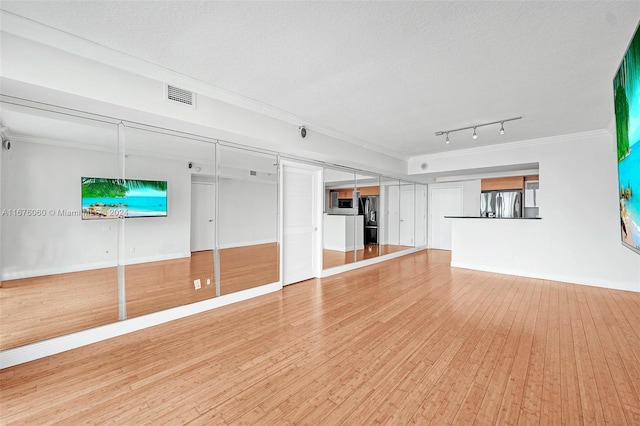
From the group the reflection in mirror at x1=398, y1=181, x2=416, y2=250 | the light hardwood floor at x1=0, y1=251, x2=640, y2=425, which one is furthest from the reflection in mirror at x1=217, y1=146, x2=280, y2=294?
the reflection in mirror at x1=398, y1=181, x2=416, y2=250

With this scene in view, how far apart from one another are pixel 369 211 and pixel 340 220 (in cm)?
153

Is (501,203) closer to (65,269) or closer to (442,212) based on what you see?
(442,212)

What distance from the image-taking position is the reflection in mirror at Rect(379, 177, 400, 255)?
302 inches

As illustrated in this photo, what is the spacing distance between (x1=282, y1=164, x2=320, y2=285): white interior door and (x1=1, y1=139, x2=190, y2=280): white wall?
2.22 metres

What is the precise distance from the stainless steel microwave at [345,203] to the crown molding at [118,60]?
8.23 ft

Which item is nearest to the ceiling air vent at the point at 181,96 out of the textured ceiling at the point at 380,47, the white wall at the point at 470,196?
the textured ceiling at the point at 380,47

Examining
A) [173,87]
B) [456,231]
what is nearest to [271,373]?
[173,87]

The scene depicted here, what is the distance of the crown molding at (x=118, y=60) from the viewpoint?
2088mm

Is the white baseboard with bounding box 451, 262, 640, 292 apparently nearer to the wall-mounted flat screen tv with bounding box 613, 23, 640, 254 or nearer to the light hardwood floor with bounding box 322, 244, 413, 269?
the light hardwood floor with bounding box 322, 244, 413, 269

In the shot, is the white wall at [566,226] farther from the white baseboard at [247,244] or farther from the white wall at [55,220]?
the white wall at [55,220]

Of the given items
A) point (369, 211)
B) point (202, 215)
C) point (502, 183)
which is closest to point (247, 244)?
point (202, 215)

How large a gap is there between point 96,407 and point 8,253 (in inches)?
74.5

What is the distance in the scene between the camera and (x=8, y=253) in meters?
2.62

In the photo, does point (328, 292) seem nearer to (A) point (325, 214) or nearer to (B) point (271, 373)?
(A) point (325, 214)
